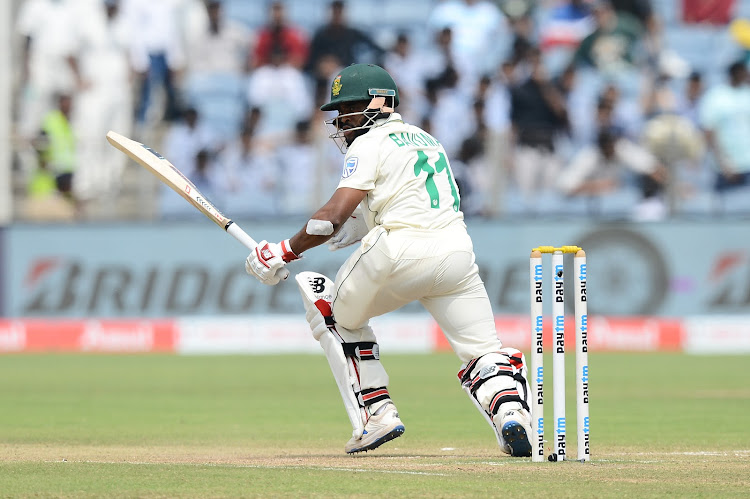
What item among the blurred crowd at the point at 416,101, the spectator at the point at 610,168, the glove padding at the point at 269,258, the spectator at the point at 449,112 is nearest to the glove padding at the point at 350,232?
the glove padding at the point at 269,258

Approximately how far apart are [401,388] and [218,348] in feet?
15.6

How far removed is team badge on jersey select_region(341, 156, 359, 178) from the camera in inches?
219

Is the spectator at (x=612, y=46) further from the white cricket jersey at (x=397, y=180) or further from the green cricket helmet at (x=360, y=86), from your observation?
the white cricket jersey at (x=397, y=180)

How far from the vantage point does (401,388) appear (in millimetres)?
10164

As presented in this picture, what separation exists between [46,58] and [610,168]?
652 cm

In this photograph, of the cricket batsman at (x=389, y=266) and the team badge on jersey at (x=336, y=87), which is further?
the team badge on jersey at (x=336, y=87)

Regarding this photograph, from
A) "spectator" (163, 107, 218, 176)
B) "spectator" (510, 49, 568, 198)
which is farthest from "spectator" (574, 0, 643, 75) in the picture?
"spectator" (163, 107, 218, 176)

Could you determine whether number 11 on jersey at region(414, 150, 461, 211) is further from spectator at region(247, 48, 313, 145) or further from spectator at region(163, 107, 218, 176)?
spectator at region(247, 48, 313, 145)

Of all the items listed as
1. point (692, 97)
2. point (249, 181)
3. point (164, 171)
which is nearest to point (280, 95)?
point (249, 181)

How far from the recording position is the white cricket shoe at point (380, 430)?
5668mm

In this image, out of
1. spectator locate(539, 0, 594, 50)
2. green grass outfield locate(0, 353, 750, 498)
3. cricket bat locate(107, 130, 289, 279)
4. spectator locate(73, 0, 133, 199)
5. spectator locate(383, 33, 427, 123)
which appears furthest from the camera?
spectator locate(539, 0, 594, 50)

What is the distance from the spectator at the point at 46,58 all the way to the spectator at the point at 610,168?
576 centimetres

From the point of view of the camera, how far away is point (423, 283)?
5.59 m

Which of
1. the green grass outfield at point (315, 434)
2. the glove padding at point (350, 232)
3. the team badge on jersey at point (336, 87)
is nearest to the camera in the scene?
the green grass outfield at point (315, 434)
